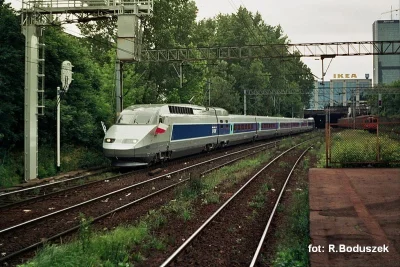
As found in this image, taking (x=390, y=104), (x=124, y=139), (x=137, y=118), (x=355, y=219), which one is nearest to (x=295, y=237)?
(x=355, y=219)

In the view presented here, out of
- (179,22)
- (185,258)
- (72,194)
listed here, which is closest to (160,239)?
(185,258)

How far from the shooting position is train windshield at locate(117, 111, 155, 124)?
19.5 m

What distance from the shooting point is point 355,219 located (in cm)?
870

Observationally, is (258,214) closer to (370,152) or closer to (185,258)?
(185,258)

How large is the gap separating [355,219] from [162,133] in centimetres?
1225

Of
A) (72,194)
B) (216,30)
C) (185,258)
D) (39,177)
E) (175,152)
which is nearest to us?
(185,258)

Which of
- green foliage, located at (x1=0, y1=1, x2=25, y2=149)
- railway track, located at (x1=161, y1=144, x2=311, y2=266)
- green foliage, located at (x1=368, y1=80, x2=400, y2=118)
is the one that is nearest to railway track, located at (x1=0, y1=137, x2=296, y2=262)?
railway track, located at (x1=161, y1=144, x2=311, y2=266)

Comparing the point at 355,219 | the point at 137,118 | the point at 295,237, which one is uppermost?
the point at 137,118

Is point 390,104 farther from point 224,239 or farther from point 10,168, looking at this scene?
point 224,239

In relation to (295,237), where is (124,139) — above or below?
above

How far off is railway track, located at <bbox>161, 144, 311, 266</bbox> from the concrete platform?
115 centimetres

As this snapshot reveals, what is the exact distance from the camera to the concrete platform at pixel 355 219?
21.2ft

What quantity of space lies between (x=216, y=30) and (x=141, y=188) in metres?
56.2

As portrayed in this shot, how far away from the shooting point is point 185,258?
775 cm
